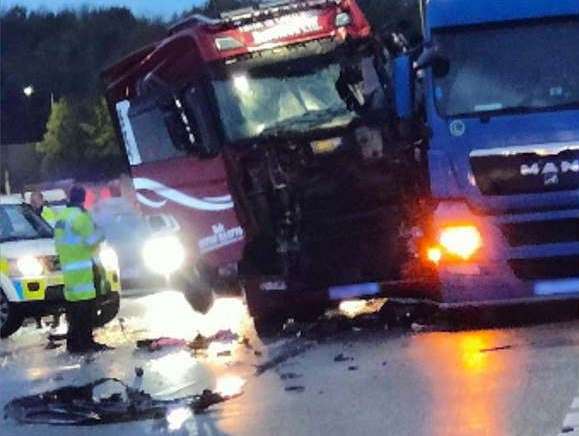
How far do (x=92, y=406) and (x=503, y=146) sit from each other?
421 centimetres

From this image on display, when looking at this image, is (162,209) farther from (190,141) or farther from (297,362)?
(297,362)

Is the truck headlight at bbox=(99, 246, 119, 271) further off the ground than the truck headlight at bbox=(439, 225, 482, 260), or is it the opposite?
the truck headlight at bbox=(439, 225, 482, 260)

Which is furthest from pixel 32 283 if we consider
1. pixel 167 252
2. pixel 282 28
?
pixel 282 28

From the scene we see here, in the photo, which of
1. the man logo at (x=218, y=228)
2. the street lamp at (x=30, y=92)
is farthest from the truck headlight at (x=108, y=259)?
the street lamp at (x=30, y=92)

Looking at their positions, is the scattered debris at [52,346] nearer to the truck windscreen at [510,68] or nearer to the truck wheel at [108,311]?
the truck wheel at [108,311]

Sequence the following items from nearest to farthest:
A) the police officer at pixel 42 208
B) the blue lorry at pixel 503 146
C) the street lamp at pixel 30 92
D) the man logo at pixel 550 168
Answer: the man logo at pixel 550 168, the blue lorry at pixel 503 146, the police officer at pixel 42 208, the street lamp at pixel 30 92

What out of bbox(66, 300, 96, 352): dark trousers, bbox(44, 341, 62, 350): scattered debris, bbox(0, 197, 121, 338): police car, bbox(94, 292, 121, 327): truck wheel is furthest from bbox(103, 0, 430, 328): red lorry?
bbox(44, 341, 62, 350): scattered debris

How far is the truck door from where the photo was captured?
15375mm

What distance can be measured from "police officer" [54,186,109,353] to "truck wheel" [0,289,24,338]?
2522mm

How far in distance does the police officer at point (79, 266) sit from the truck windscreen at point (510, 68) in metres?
4.18

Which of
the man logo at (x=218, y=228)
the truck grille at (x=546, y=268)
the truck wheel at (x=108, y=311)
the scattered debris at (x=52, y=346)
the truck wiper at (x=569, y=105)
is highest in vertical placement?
the truck wiper at (x=569, y=105)

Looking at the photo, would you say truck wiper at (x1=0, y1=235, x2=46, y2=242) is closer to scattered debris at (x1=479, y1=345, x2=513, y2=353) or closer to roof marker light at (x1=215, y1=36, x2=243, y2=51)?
roof marker light at (x1=215, y1=36, x2=243, y2=51)

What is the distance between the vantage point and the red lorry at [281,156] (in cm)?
1394

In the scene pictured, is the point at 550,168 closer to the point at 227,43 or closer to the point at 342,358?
the point at 342,358
